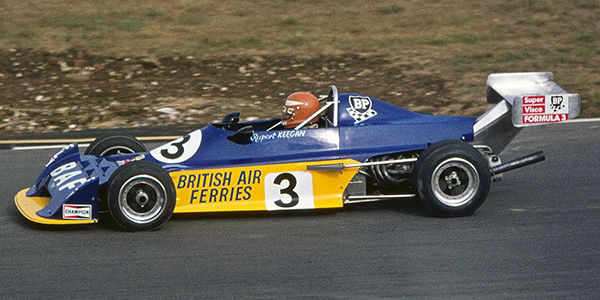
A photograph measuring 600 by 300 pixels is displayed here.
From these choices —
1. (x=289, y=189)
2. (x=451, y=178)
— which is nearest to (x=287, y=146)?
(x=289, y=189)

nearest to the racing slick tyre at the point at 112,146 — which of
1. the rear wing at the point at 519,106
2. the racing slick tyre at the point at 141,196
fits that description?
the racing slick tyre at the point at 141,196

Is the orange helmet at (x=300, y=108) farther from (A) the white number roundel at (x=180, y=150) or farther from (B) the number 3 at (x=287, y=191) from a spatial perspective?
(A) the white number roundel at (x=180, y=150)

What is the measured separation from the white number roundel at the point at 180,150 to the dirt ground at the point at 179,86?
4972 millimetres

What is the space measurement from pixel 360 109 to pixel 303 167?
809 millimetres

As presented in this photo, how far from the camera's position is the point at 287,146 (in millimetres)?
6762

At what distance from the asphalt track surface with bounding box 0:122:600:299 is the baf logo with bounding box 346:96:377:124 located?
0.83m

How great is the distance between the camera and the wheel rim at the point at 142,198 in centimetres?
624

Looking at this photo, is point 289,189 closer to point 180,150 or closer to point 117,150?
point 180,150

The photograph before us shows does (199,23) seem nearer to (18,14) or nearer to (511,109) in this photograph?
(18,14)

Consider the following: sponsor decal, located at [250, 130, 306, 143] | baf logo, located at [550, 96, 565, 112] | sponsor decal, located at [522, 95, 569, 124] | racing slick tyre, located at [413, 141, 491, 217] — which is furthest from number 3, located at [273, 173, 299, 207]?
baf logo, located at [550, 96, 565, 112]

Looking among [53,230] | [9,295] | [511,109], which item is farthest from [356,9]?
[9,295]

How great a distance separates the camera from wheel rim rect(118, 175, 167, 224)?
6242mm

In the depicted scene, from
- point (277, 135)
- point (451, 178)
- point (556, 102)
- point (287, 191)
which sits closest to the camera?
point (451, 178)

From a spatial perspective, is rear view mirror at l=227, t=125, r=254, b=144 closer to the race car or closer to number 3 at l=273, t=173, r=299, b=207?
the race car
